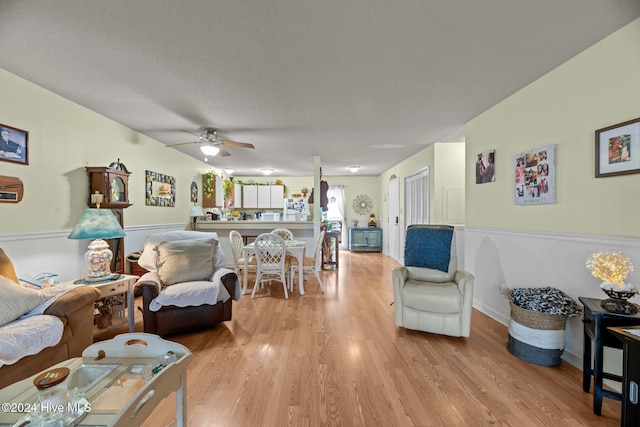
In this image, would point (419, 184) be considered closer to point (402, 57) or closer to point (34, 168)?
point (402, 57)

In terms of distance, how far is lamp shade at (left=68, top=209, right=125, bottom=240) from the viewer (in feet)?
8.07

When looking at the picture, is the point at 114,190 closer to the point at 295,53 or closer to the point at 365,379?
the point at 295,53

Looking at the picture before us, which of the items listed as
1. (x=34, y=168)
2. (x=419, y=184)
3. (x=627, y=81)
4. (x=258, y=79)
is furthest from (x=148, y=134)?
(x=627, y=81)

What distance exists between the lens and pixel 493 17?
1.65m

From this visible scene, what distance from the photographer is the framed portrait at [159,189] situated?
13.6 feet

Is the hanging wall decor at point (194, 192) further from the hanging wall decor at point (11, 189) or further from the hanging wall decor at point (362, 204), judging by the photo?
the hanging wall decor at point (362, 204)

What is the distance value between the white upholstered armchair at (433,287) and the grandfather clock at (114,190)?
10.9ft

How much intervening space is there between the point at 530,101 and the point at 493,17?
1.28m

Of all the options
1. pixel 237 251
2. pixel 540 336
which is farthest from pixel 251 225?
pixel 540 336

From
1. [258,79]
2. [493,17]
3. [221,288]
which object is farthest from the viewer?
[221,288]

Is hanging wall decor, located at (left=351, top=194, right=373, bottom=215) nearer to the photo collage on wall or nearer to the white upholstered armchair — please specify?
the white upholstered armchair

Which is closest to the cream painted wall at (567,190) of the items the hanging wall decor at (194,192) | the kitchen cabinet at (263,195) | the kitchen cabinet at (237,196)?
the hanging wall decor at (194,192)

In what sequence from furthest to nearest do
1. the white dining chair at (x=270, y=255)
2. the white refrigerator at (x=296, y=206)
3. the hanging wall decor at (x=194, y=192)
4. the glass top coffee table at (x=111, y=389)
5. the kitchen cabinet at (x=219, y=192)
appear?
the white refrigerator at (x=296, y=206) → the kitchen cabinet at (x=219, y=192) → the hanging wall decor at (x=194, y=192) → the white dining chair at (x=270, y=255) → the glass top coffee table at (x=111, y=389)

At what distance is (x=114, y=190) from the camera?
3.23 metres
